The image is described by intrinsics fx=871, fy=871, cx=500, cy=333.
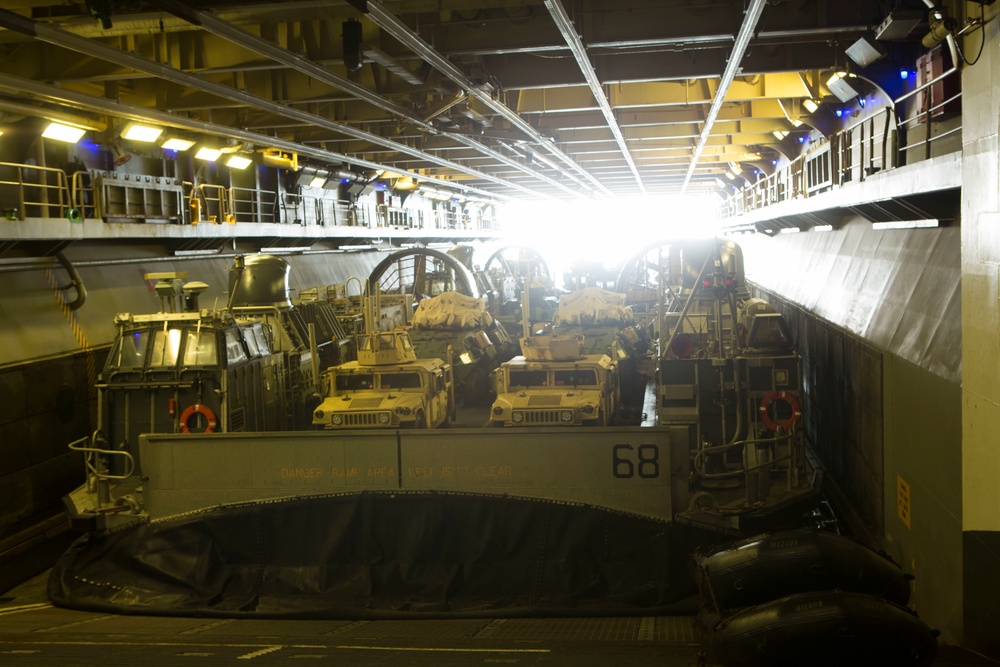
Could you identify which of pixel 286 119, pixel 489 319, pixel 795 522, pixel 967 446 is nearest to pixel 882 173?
pixel 795 522

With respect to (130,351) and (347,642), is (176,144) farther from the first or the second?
(347,642)

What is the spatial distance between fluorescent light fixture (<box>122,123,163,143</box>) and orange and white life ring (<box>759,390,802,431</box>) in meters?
11.7

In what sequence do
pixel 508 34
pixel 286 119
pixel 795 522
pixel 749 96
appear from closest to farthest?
pixel 795 522, pixel 508 34, pixel 749 96, pixel 286 119

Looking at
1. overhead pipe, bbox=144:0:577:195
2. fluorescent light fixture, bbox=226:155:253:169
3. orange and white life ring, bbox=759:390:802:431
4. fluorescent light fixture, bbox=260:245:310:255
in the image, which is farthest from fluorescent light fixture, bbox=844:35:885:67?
fluorescent light fixture, bbox=260:245:310:255

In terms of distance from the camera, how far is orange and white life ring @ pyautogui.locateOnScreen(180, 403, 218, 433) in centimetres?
1155

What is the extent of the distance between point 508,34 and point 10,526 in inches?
368

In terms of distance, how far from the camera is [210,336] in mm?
11914

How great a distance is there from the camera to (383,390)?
12539 mm

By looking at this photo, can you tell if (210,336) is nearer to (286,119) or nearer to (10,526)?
(10,526)

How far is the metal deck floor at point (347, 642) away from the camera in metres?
6.92

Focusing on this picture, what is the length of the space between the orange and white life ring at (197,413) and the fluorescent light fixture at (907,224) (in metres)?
9.00

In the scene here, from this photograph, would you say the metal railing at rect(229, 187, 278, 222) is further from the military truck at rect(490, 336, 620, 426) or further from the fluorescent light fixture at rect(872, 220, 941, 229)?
the fluorescent light fixture at rect(872, 220, 941, 229)

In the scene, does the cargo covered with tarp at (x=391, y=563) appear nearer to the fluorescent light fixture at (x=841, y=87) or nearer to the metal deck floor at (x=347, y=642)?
the metal deck floor at (x=347, y=642)

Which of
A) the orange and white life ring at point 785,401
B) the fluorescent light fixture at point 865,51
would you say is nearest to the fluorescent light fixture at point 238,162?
the fluorescent light fixture at point 865,51
